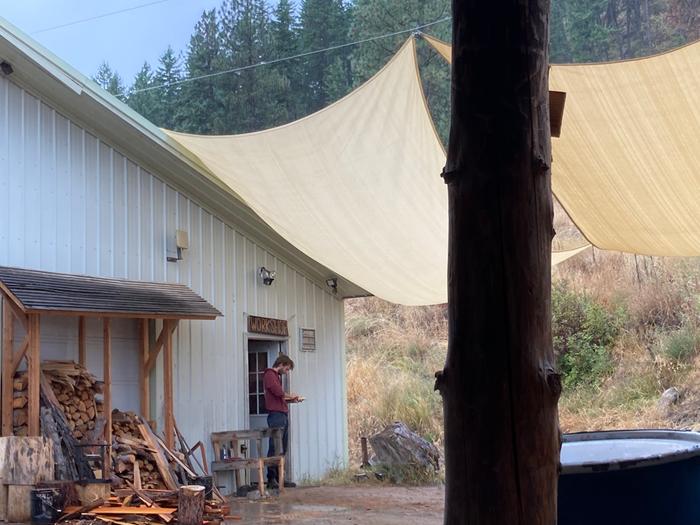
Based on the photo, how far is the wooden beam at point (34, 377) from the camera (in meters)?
6.99

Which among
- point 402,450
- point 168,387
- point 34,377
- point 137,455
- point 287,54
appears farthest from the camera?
point 287,54

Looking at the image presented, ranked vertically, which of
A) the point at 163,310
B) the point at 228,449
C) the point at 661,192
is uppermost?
the point at 661,192

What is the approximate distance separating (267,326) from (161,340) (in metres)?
2.46

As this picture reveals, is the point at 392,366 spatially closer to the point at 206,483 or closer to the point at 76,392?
the point at 206,483

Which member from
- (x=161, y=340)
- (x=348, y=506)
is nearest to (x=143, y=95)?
(x=161, y=340)

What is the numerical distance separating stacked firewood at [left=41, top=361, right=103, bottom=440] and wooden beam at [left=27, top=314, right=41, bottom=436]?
1.36ft

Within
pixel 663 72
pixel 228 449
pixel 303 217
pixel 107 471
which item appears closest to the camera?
pixel 663 72

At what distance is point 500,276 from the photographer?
2088 millimetres

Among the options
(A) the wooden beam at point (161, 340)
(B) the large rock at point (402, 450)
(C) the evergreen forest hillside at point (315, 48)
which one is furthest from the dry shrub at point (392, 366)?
(A) the wooden beam at point (161, 340)

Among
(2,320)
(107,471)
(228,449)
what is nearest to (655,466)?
(107,471)

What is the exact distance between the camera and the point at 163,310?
8305mm

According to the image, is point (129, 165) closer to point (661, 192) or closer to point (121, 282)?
point (121, 282)

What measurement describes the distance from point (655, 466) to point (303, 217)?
5.63 meters

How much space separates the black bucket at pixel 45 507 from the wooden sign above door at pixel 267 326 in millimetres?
4412
